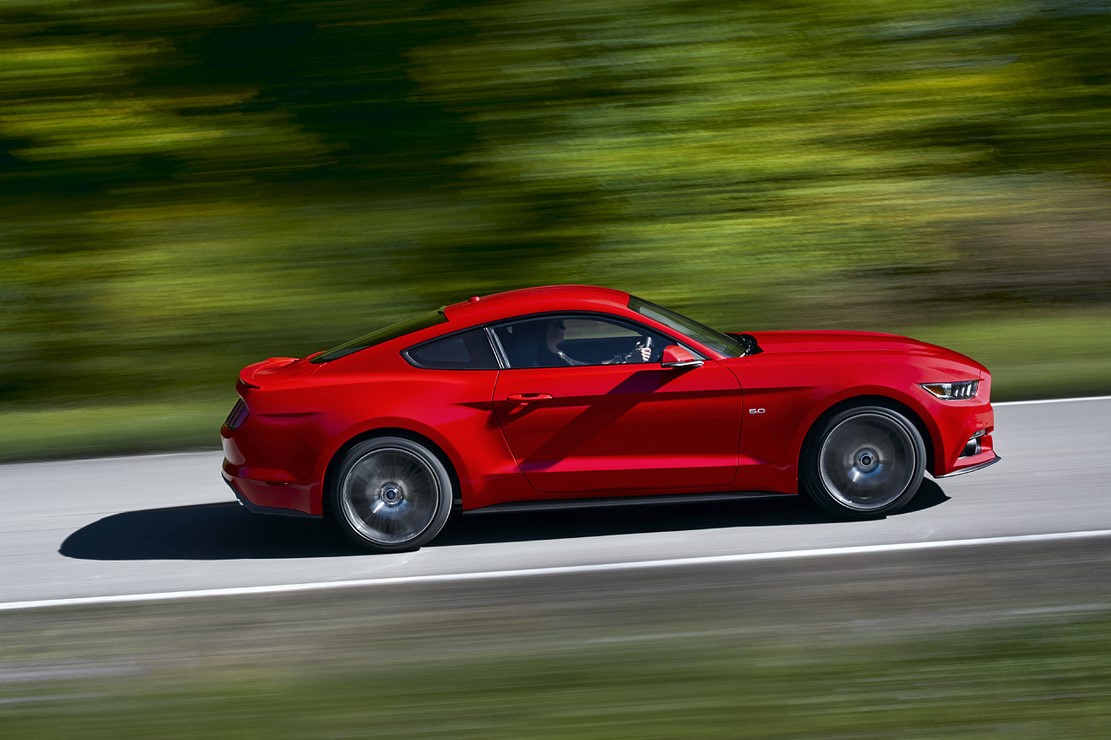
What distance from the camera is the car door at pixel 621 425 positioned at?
6758 mm

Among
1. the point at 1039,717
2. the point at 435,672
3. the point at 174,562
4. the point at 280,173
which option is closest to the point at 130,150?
the point at 280,173

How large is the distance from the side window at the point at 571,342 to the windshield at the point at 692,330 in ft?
0.60

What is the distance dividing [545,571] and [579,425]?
826 millimetres

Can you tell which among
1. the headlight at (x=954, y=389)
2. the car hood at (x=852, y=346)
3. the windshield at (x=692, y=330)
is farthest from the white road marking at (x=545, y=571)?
the windshield at (x=692, y=330)

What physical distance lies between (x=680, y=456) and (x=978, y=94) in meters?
11.8

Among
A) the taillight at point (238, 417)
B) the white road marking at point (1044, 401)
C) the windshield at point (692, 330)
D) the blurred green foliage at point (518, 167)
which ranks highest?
the blurred green foliage at point (518, 167)

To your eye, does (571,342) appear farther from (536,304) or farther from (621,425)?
(621,425)

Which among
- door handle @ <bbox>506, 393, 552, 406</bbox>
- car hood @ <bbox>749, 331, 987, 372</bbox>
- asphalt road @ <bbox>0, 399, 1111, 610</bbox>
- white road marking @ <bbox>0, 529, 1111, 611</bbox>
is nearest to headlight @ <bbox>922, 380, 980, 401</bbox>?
car hood @ <bbox>749, 331, 987, 372</bbox>

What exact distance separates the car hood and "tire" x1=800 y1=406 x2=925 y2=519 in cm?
39

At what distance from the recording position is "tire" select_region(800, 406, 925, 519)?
6.85 metres

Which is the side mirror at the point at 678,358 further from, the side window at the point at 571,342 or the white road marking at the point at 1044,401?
the white road marking at the point at 1044,401

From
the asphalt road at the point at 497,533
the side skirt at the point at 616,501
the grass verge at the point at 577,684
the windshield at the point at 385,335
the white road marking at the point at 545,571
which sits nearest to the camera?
the grass verge at the point at 577,684

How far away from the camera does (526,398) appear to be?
22.2 ft

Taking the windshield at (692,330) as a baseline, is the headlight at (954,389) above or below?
below
